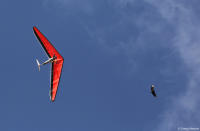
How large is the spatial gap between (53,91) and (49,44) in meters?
9.76

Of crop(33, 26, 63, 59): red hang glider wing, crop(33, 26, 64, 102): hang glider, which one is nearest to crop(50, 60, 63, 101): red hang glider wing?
crop(33, 26, 64, 102): hang glider

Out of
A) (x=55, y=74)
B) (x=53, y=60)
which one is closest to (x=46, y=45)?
(x=53, y=60)

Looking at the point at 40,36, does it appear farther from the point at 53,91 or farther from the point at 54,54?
the point at 53,91

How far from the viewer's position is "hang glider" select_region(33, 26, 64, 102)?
5475cm

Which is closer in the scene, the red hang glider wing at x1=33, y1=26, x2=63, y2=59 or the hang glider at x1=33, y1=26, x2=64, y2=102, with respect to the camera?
the red hang glider wing at x1=33, y1=26, x2=63, y2=59

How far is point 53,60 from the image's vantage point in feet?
188

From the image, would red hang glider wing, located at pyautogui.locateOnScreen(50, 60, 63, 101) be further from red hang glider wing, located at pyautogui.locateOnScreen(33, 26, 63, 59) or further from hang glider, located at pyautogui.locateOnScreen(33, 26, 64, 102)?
red hang glider wing, located at pyautogui.locateOnScreen(33, 26, 63, 59)

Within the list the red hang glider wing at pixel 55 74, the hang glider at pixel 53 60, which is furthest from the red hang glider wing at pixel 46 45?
the red hang glider wing at pixel 55 74

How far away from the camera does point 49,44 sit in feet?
186

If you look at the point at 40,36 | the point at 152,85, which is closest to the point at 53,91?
the point at 40,36

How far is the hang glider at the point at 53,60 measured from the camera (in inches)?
2156

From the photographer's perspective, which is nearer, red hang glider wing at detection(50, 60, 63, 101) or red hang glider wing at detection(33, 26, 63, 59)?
red hang glider wing at detection(33, 26, 63, 59)

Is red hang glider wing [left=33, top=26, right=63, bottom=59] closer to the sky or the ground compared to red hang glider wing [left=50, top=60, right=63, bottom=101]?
closer to the sky

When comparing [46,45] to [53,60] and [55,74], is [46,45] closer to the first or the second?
[53,60]
